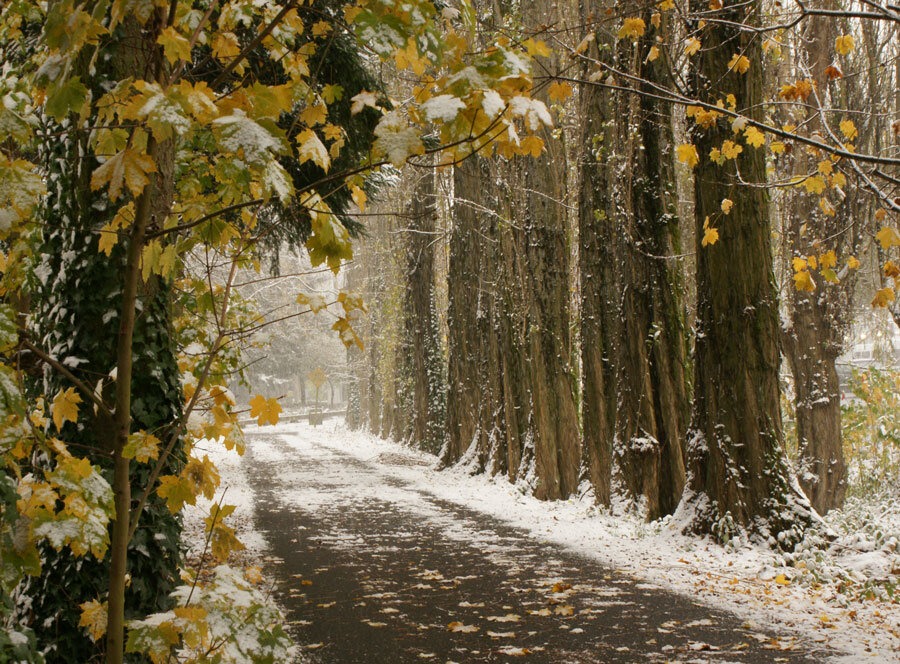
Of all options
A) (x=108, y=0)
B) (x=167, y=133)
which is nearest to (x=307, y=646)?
(x=167, y=133)

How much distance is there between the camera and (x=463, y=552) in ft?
24.8

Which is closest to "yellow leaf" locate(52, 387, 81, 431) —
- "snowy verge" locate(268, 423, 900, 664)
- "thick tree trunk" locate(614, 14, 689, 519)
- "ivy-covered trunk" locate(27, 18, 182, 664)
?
"ivy-covered trunk" locate(27, 18, 182, 664)

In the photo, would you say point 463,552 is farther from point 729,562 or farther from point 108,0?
point 108,0

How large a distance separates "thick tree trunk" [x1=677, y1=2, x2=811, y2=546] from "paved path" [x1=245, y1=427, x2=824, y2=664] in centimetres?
164

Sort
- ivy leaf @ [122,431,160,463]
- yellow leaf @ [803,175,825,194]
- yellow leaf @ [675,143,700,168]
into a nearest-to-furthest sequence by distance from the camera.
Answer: ivy leaf @ [122,431,160,463] → yellow leaf @ [803,175,825,194] → yellow leaf @ [675,143,700,168]

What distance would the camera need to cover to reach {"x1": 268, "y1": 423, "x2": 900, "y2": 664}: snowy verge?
4684 mm

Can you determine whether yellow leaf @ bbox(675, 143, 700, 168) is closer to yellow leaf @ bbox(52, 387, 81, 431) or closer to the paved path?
the paved path

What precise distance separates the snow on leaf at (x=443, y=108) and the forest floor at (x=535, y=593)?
357 cm

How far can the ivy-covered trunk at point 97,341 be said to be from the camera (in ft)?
10.3

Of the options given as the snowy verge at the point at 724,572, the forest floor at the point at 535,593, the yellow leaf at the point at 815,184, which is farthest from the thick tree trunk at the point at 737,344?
the yellow leaf at the point at 815,184

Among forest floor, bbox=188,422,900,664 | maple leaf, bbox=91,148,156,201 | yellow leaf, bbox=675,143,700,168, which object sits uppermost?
yellow leaf, bbox=675,143,700,168

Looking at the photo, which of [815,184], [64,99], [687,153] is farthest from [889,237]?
[64,99]

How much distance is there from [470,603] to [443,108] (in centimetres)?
463

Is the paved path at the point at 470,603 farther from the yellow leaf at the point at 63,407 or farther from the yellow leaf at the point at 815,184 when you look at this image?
the yellow leaf at the point at 815,184
